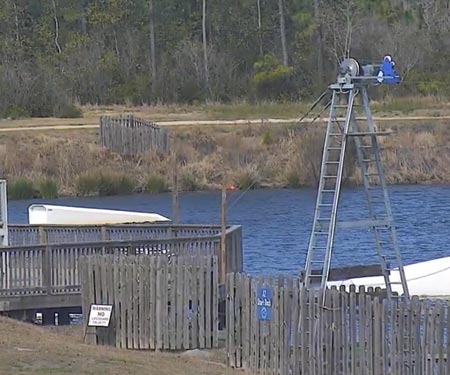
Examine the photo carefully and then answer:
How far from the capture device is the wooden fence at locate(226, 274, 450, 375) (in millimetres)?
15602

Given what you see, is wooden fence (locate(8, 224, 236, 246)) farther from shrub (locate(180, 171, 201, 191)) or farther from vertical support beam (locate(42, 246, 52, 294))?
shrub (locate(180, 171, 201, 191))

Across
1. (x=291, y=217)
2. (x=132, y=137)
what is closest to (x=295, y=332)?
(x=291, y=217)

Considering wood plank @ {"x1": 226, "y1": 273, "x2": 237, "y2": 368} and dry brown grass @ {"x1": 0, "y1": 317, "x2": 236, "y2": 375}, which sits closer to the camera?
dry brown grass @ {"x1": 0, "y1": 317, "x2": 236, "y2": 375}

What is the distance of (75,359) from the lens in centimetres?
1572

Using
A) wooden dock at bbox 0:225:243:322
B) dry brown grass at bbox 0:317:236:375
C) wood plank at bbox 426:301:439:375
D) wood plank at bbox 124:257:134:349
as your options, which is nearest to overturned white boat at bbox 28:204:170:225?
wooden dock at bbox 0:225:243:322

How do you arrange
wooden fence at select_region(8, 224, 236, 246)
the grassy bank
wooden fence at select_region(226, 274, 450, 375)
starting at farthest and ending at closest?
the grassy bank < wooden fence at select_region(8, 224, 236, 246) < wooden fence at select_region(226, 274, 450, 375)

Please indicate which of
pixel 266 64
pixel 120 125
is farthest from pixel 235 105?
pixel 120 125

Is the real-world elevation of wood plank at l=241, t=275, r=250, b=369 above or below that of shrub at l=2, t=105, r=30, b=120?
below

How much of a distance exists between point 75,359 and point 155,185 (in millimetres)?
36445

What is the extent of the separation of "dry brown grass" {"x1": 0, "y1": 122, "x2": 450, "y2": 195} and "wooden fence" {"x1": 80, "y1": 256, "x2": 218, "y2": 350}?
1261 inches

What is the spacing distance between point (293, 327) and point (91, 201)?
32982mm

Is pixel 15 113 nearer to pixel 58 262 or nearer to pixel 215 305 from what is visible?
pixel 58 262

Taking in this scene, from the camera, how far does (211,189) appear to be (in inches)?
2067

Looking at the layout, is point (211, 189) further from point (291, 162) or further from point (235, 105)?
point (235, 105)
